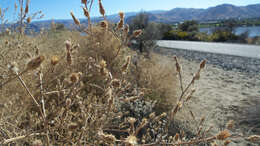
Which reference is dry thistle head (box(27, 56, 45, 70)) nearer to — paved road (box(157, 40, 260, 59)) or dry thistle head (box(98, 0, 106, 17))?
dry thistle head (box(98, 0, 106, 17))

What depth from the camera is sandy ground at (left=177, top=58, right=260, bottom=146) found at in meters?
2.60

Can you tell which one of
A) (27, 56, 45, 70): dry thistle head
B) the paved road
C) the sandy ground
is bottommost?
the sandy ground

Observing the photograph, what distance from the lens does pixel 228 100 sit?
11.9 feet

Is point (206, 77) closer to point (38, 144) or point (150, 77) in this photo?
point (150, 77)

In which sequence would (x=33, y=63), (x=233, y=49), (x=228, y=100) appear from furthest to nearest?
(x=233, y=49)
(x=228, y=100)
(x=33, y=63)

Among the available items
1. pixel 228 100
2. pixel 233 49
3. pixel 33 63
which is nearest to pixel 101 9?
pixel 33 63

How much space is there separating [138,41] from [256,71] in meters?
4.50

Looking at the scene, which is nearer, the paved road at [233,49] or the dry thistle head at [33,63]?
the dry thistle head at [33,63]

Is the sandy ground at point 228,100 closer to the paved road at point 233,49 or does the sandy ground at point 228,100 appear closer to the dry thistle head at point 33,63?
the dry thistle head at point 33,63

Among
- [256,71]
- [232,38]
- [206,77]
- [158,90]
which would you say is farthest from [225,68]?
[232,38]

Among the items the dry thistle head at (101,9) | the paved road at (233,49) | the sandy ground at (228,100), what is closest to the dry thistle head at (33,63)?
the dry thistle head at (101,9)

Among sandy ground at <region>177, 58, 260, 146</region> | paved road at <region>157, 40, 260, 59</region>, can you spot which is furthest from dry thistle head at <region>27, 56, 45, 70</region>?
paved road at <region>157, 40, 260, 59</region>

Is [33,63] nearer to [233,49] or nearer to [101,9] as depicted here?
[101,9]

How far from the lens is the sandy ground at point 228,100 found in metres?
2.60
